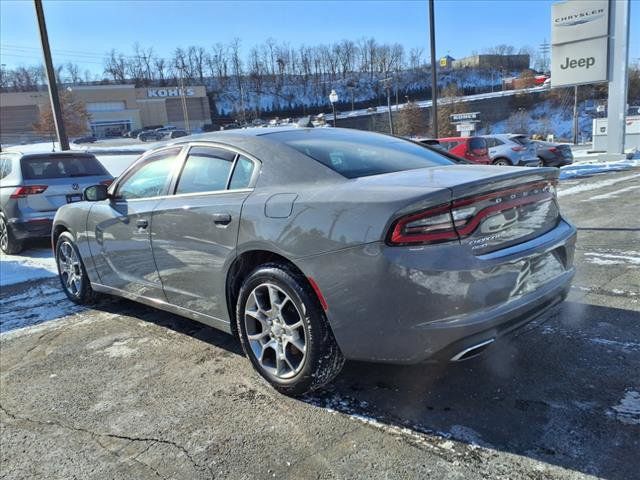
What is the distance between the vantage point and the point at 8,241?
7590mm

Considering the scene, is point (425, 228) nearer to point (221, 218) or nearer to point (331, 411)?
point (331, 411)

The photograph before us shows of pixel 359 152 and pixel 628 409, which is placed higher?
pixel 359 152

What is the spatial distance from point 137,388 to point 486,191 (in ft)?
7.95

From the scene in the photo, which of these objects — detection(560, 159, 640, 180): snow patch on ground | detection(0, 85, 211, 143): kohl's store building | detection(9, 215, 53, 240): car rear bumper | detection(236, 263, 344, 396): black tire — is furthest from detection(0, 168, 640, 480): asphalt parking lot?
detection(0, 85, 211, 143): kohl's store building

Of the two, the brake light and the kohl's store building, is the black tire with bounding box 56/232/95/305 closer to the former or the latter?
the brake light

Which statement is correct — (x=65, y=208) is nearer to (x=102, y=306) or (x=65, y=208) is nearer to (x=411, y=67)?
(x=102, y=306)

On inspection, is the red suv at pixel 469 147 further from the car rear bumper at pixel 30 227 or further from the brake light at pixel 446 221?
the brake light at pixel 446 221

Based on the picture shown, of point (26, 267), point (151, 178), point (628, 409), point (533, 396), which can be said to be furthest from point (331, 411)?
point (26, 267)

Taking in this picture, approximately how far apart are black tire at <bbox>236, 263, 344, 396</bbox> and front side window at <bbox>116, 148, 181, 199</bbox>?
1.34 metres

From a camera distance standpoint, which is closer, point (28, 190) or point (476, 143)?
point (28, 190)

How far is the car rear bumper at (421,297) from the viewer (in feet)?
8.16

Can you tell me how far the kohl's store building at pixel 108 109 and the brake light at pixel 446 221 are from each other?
91.2 metres

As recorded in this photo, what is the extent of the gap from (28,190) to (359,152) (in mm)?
5769

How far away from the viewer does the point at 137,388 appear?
3.38 metres
